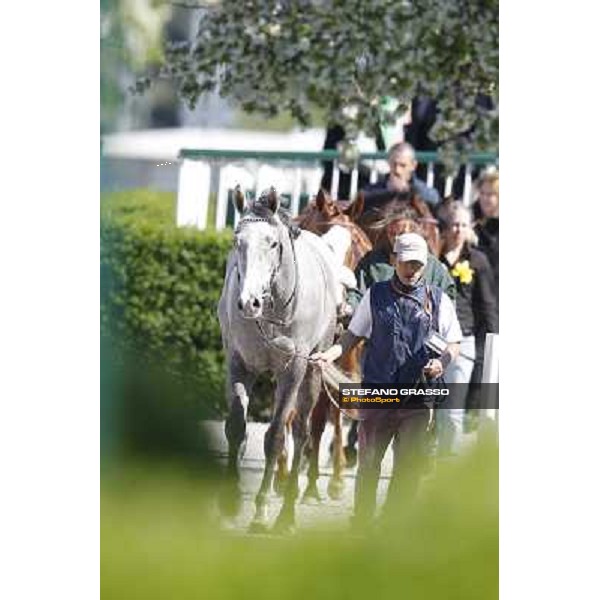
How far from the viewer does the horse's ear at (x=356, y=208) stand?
5863 millimetres

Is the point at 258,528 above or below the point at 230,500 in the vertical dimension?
below

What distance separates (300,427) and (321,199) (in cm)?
91

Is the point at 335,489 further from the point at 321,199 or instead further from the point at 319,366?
the point at 321,199

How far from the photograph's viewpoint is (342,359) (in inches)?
231

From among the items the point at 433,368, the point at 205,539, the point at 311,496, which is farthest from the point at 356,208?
the point at 205,539

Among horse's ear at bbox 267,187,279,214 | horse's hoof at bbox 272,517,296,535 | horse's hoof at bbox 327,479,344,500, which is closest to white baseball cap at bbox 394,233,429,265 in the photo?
horse's ear at bbox 267,187,279,214

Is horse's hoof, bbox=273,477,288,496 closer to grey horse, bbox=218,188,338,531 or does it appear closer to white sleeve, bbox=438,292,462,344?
grey horse, bbox=218,188,338,531

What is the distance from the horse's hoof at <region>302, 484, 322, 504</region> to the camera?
587cm

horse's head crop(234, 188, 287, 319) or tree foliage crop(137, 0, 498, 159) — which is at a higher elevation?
tree foliage crop(137, 0, 498, 159)

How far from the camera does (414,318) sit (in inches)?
232

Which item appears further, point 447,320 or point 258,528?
point 447,320
